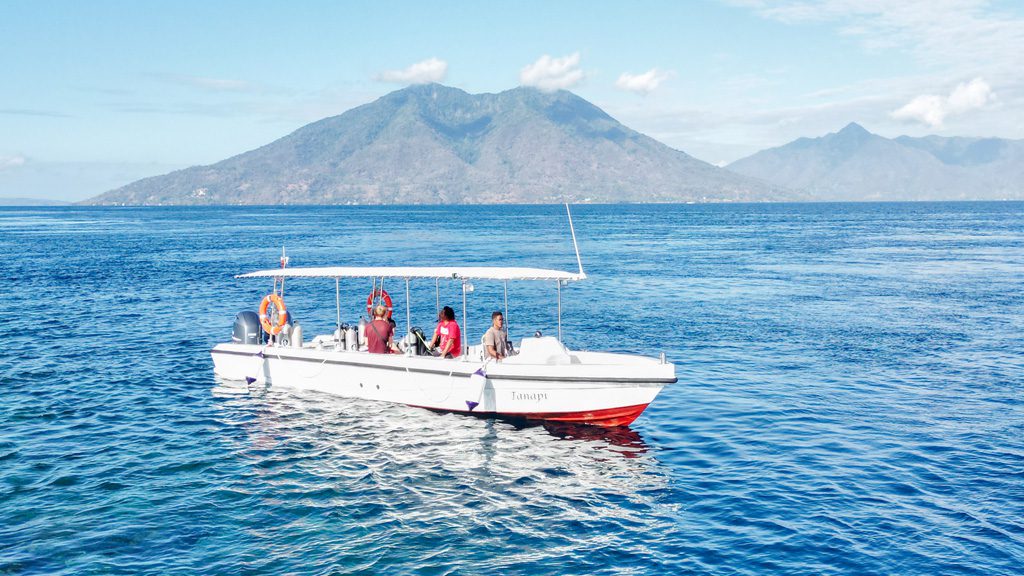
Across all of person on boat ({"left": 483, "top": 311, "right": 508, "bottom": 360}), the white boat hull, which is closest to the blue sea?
the white boat hull

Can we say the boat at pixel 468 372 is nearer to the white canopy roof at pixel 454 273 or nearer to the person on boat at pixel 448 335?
the white canopy roof at pixel 454 273

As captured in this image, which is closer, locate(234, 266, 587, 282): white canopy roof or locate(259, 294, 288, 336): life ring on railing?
locate(234, 266, 587, 282): white canopy roof

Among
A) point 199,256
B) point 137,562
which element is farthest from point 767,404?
point 199,256

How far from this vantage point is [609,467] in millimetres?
16469

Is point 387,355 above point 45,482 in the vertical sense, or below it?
above

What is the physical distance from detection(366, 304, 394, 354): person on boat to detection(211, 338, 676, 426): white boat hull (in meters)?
0.39

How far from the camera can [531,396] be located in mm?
18953

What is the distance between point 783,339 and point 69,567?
86.5 feet

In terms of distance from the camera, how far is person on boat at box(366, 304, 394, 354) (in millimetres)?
20781

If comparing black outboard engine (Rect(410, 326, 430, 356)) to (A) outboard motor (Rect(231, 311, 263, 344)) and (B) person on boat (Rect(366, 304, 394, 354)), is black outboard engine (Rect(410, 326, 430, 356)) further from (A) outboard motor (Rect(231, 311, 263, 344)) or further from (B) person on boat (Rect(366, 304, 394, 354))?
(A) outboard motor (Rect(231, 311, 263, 344))

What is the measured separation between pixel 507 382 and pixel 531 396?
0.70 metres

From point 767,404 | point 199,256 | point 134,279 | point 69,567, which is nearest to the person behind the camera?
point 69,567

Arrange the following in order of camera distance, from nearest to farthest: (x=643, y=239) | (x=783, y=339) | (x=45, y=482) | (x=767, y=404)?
(x=45, y=482) → (x=767, y=404) → (x=783, y=339) → (x=643, y=239)

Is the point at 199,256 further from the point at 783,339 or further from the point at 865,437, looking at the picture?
the point at 865,437
